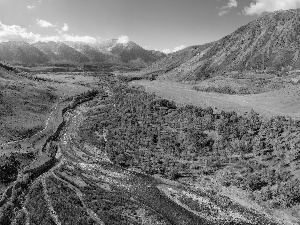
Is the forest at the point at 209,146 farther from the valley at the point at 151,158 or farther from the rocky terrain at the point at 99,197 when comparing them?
the rocky terrain at the point at 99,197

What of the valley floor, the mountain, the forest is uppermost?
the mountain

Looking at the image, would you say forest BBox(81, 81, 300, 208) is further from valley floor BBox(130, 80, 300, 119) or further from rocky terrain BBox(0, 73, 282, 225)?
valley floor BBox(130, 80, 300, 119)

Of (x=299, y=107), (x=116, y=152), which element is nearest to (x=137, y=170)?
(x=116, y=152)

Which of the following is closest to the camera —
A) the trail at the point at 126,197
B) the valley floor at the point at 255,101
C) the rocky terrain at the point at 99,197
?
the rocky terrain at the point at 99,197

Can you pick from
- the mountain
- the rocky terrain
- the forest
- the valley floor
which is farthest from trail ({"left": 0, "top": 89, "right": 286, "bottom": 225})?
the mountain

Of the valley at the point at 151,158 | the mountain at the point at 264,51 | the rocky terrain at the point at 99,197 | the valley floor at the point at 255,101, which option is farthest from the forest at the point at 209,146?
the mountain at the point at 264,51

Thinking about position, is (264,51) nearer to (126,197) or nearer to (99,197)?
(126,197)

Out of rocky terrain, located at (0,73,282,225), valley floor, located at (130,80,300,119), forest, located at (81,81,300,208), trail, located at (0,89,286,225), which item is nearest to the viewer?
rocky terrain, located at (0,73,282,225)

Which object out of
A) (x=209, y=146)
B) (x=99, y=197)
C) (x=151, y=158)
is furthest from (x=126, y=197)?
(x=209, y=146)

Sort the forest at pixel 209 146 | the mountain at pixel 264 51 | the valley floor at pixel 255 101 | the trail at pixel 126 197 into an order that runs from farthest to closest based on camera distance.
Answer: the mountain at pixel 264 51
the valley floor at pixel 255 101
the forest at pixel 209 146
the trail at pixel 126 197

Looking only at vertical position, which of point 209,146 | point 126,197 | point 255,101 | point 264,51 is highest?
point 264,51

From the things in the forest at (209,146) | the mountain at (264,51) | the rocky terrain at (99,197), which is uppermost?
the mountain at (264,51)

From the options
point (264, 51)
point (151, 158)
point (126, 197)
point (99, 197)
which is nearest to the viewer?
point (99, 197)

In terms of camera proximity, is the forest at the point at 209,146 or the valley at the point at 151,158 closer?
the valley at the point at 151,158
